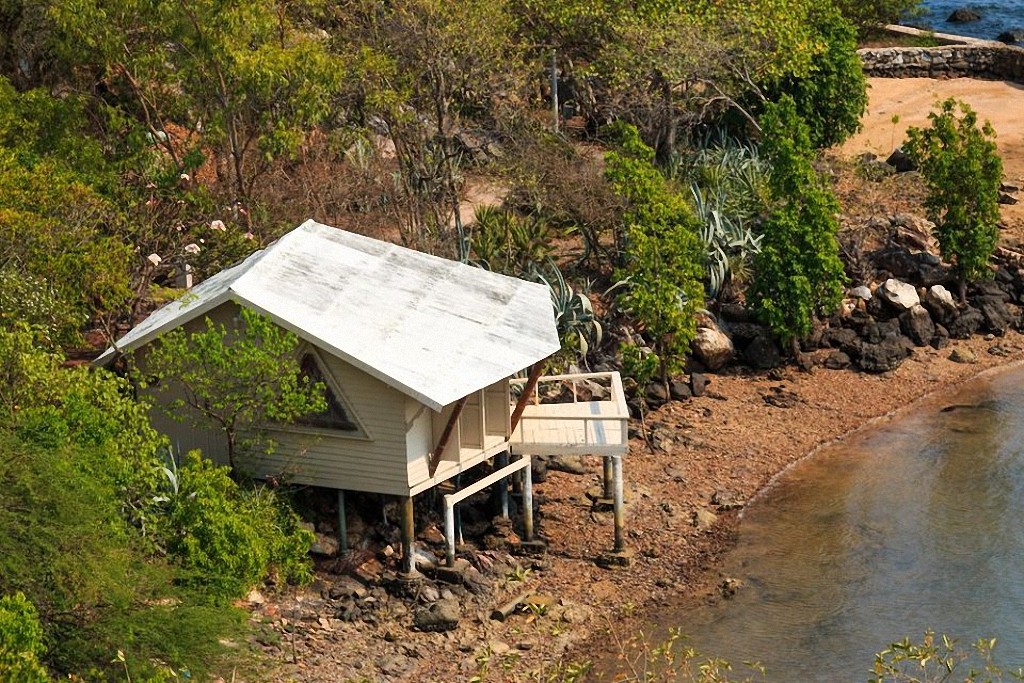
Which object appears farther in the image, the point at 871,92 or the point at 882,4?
the point at 882,4

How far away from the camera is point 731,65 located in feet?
116

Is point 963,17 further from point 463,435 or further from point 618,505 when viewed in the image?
point 463,435

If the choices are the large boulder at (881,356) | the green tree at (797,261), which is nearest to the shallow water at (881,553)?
the large boulder at (881,356)

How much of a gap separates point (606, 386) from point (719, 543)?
13.4 ft

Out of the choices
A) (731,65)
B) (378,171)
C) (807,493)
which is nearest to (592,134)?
(731,65)

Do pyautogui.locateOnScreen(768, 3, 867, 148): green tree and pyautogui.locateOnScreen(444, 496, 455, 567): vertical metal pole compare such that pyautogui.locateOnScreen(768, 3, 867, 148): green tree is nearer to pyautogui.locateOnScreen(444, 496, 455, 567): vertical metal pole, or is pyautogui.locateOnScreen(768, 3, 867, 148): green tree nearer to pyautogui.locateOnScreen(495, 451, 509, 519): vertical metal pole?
pyautogui.locateOnScreen(495, 451, 509, 519): vertical metal pole

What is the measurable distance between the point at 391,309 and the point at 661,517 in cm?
605

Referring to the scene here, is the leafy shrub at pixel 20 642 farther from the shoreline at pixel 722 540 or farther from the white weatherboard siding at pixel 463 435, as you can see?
the white weatherboard siding at pixel 463 435

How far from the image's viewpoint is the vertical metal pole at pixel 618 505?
22375 mm

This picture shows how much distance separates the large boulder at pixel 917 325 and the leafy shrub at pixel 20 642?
2133cm

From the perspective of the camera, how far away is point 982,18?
75.4 m

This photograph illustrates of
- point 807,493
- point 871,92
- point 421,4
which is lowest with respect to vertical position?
point 807,493

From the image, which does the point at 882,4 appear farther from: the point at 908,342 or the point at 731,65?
the point at 908,342

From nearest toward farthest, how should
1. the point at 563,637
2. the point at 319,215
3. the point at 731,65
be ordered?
the point at 563,637 < the point at 319,215 < the point at 731,65
